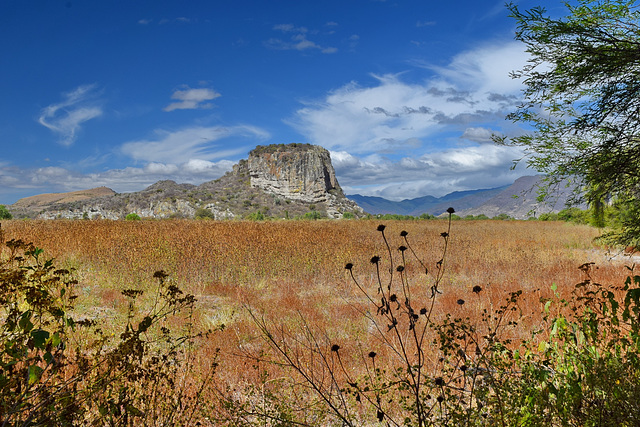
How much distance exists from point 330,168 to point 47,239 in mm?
151740

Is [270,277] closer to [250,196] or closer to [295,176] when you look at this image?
[250,196]

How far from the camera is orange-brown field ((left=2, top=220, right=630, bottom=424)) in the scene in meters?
5.87

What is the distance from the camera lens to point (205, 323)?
6152 millimetres

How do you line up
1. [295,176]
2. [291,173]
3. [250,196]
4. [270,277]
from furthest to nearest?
[295,176] → [291,173] → [250,196] → [270,277]

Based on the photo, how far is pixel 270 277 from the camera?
32.0 ft

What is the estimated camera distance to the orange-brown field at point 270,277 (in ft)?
19.2

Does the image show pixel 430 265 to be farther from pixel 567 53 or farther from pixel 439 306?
pixel 567 53

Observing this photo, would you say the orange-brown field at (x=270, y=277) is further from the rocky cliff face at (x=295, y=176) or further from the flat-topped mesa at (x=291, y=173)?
the flat-topped mesa at (x=291, y=173)

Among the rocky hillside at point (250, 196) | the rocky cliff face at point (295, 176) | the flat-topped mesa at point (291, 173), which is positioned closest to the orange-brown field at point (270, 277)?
the rocky hillside at point (250, 196)

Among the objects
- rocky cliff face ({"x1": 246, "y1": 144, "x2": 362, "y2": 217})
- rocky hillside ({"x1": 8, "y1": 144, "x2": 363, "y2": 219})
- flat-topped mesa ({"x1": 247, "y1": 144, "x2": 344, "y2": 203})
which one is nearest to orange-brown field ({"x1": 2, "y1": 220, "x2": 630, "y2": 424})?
rocky hillside ({"x1": 8, "y1": 144, "x2": 363, "y2": 219})

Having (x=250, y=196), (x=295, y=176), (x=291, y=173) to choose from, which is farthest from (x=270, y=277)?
(x=295, y=176)

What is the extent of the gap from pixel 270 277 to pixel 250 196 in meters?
113

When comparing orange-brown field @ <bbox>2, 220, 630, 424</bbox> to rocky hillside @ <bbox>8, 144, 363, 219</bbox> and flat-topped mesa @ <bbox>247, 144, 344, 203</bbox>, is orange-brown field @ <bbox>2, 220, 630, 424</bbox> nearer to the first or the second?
rocky hillside @ <bbox>8, 144, 363, 219</bbox>

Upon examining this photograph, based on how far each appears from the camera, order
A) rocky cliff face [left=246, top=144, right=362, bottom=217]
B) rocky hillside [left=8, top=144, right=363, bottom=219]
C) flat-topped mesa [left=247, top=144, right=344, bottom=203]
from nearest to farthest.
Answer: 1. rocky hillside [left=8, top=144, right=363, bottom=219]
2. rocky cliff face [left=246, top=144, right=362, bottom=217]
3. flat-topped mesa [left=247, top=144, right=344, bottom=203]
